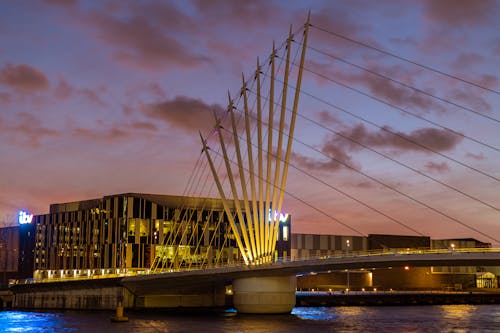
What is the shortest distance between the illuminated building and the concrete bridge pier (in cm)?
3185

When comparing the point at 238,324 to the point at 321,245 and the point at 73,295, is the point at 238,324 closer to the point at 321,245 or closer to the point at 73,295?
the point at 73,295

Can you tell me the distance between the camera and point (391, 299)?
124500 mm

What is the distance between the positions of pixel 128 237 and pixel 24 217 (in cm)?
3199

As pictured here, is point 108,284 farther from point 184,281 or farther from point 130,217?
point 130,217

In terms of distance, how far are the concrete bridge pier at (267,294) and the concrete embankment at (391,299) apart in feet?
108

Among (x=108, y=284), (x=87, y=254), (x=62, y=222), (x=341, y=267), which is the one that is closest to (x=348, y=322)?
(x=341, y=267)

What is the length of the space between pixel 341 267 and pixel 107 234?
188 ft

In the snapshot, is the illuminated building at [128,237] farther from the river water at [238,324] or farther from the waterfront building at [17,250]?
the river water at [238,324]

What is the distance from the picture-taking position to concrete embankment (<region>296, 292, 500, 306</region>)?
11588cm

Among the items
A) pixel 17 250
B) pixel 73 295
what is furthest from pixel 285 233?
pixel 17 250

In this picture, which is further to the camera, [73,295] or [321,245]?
[321,245]

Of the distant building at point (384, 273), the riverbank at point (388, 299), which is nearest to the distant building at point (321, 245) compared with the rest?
the distant building at point (384, 273)

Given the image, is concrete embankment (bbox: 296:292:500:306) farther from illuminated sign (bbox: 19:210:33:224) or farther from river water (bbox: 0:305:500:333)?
illuminated sign (bbox: 19:210:33:224)

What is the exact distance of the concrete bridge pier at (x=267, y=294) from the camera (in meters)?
78.9
